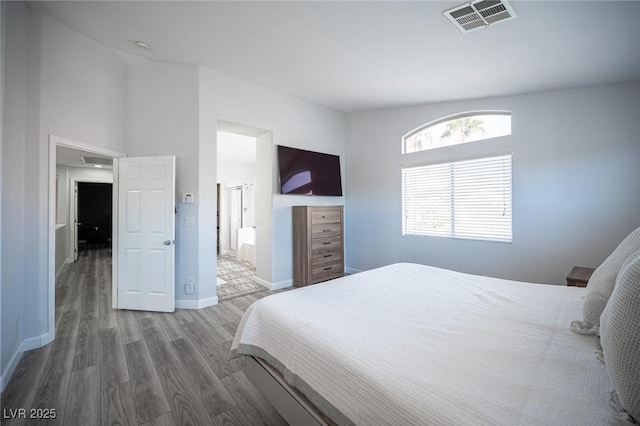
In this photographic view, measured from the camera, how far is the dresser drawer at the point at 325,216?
4195mm

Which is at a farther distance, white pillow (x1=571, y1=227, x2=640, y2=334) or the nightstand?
the nightstand

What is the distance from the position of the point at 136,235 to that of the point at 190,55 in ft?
7.55

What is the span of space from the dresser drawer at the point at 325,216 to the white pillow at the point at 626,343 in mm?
3503

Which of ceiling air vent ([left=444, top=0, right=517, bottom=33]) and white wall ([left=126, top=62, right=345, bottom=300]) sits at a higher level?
ceiling air vent ([left=444, top=0, right=517, bottom=33])

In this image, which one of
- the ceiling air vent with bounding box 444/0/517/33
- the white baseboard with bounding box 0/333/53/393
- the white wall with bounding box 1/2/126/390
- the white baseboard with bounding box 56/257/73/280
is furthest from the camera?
the white baseboard with bounding box 56/257/73/280

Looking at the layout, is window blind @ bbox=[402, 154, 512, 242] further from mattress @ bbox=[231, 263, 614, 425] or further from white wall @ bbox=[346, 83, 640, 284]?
mattress @ bbox=[231, 263, 614, 425]

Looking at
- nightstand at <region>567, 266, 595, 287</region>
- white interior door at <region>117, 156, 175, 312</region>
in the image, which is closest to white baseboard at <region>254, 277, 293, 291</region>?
white interior door at <region>117, 156, 175, 312</region>

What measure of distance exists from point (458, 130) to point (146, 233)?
14.9 ft

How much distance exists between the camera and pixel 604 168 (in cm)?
294

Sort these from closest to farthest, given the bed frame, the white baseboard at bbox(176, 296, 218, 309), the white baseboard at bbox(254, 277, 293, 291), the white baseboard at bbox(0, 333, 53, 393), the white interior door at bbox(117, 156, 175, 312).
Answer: the bed frame < the white baseboard at bbox(0, 333, 53, 393) < the white interior door at bbox(117, 156, 175, 312) < the white baseboard at bbox(176, 296, 218, 309) < the white baseboard at bbox(254, 277, 293, 291)

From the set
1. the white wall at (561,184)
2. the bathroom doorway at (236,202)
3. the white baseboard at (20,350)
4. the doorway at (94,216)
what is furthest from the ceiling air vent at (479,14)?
the doorway at (94,216)

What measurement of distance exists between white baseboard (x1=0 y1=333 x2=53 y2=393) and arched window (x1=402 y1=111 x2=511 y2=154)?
4996mm

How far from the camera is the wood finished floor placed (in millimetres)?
1651

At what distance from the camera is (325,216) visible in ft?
14.3
